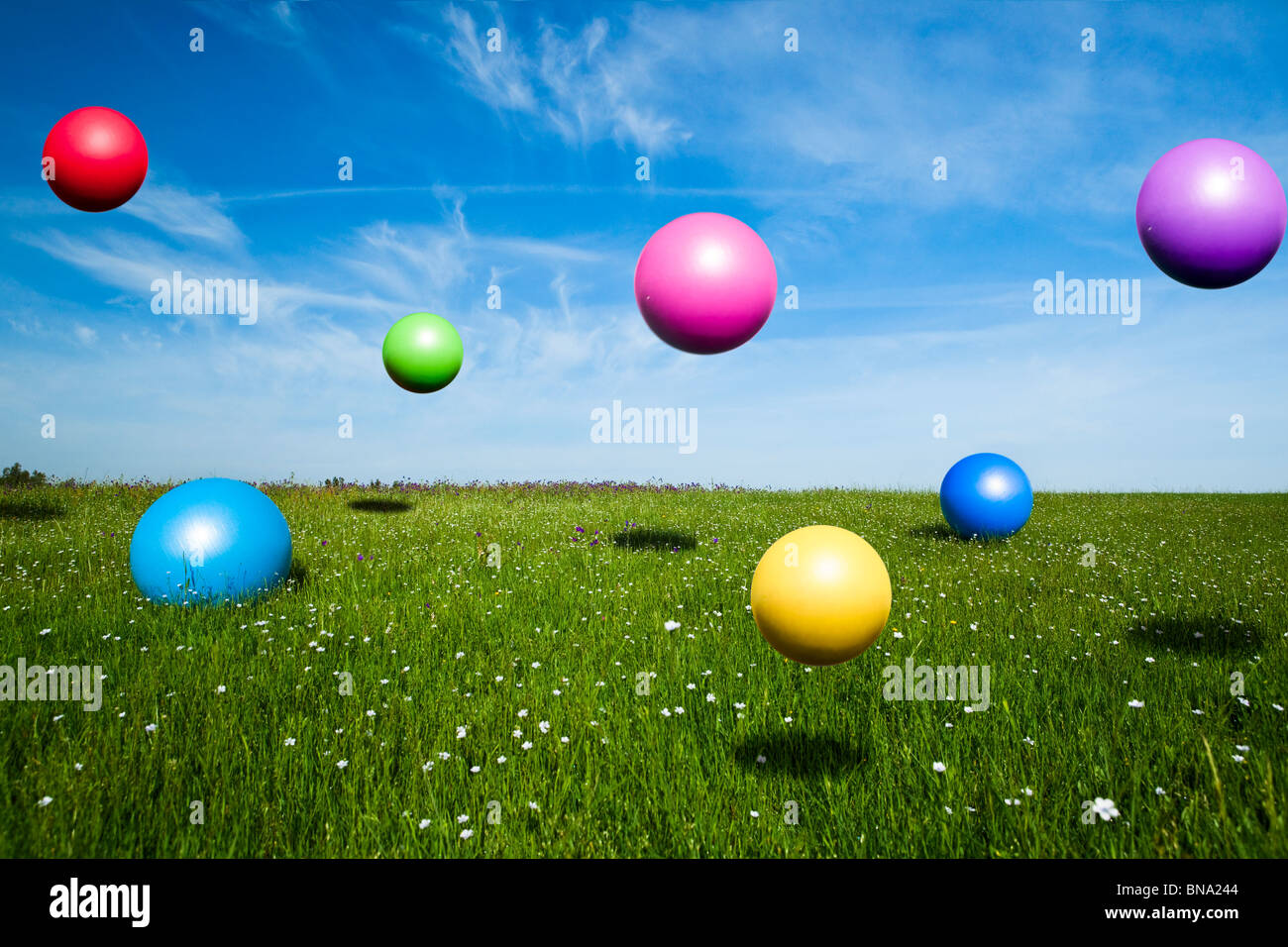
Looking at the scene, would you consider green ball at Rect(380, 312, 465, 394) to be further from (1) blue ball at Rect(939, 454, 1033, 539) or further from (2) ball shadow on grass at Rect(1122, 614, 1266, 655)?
(2) ball shadow on grass at Rect(1122, 614, 1266, 655)

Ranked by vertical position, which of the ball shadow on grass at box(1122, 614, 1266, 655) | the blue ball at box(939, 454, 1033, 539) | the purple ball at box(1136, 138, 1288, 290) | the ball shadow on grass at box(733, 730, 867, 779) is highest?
the purple ball at box(1136, 138, 1288, 290)

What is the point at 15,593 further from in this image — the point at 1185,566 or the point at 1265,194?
the point at 1185,566

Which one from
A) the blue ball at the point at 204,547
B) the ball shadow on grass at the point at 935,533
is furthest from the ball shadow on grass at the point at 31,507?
the ball shadow on grass at the point at 935,533

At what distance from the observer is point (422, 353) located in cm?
1253

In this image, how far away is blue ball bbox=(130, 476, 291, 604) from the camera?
688cm

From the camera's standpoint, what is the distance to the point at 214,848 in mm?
3396

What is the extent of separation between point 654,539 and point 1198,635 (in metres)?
7.22

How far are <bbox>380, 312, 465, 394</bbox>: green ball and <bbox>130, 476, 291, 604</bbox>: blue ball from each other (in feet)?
18.2

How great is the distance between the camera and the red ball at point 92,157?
8.94 meters

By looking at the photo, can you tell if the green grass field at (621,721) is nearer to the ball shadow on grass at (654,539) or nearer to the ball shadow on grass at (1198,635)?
the ball shadow on grass at (1198,635)

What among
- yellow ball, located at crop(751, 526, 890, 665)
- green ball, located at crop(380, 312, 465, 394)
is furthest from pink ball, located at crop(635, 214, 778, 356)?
green ball, located at crop(380, 312, 465, 394)

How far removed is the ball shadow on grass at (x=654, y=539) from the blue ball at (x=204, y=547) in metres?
5.12

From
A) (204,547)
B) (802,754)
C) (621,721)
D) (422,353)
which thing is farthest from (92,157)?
(802,754)

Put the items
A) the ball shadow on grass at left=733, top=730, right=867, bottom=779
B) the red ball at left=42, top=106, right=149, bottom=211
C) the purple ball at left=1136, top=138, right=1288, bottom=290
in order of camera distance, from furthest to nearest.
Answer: the red ball at left=42, top=106, right=149, bottom=211 → the purple ball at left=1136, top=138, right=1288, bottom=290 → the ball shadow on grass at left=733, top=730, right=867, bottom=779
